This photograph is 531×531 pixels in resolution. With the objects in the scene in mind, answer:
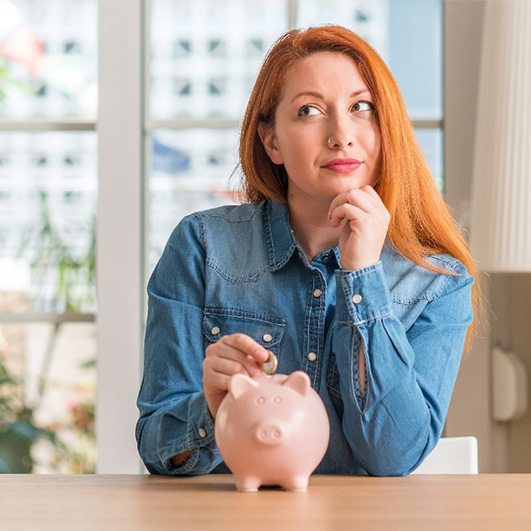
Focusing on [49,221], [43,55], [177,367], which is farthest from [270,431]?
[43,55]

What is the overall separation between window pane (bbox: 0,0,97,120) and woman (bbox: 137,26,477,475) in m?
1.38

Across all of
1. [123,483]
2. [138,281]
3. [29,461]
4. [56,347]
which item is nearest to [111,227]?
[138,281]

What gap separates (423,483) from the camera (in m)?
1.15

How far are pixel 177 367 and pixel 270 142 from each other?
0.43 meters

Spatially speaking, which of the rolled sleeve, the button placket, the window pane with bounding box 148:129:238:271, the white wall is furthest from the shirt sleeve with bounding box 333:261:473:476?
the window pane with bounding box 148:129:238:271

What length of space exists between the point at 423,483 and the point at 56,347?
1844mm

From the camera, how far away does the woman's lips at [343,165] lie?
1389 millimetres

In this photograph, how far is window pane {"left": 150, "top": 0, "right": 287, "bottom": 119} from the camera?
2.76m

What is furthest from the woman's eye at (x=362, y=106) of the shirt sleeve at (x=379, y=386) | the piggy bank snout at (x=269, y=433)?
the piggy bank snout at (x=269, y=433)

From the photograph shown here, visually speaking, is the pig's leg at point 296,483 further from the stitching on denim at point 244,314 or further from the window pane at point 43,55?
the window pane at point 43,55

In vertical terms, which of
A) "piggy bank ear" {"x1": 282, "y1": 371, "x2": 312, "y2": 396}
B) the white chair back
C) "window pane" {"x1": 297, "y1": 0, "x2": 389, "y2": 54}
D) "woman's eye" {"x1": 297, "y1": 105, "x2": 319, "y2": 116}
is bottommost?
the white chair back

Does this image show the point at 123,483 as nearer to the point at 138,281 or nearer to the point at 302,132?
the point at 302,132

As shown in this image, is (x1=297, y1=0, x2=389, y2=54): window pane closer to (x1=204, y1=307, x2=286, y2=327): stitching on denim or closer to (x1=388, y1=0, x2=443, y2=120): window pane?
(x1=388, y1=0, x2=443, y2=120): window pane

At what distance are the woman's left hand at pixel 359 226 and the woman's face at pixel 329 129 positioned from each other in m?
0.09
